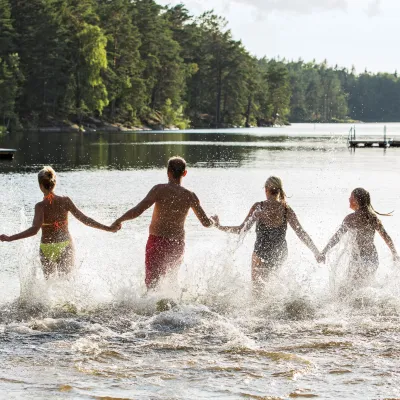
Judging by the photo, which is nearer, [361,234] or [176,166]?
[176,166]

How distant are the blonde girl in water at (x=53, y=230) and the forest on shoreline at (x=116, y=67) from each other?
7838 centimetres

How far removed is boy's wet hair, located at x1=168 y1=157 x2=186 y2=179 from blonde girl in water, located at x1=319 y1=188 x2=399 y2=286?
2092mm

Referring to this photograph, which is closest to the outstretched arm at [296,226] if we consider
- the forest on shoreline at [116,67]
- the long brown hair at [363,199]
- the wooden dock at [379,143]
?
the long brown hair at [363,199]

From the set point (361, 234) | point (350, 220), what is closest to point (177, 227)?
A: point (350, 220)

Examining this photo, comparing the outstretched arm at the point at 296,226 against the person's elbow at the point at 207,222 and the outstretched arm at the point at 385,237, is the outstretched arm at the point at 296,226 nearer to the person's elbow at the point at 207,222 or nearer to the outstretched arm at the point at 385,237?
the outstretched arm at the point at 385,237

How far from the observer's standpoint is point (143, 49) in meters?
113

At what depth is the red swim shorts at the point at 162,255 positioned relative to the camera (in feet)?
28.1

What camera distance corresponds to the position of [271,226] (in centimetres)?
891

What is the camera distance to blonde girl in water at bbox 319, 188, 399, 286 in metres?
9.13

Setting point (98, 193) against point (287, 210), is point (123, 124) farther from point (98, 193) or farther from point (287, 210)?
point (287, 210)

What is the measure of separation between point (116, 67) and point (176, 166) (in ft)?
322

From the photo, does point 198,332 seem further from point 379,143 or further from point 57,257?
point 379,143

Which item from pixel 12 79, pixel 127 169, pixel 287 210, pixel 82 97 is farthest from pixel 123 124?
pixel 287 210

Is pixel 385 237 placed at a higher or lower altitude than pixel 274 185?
lower
